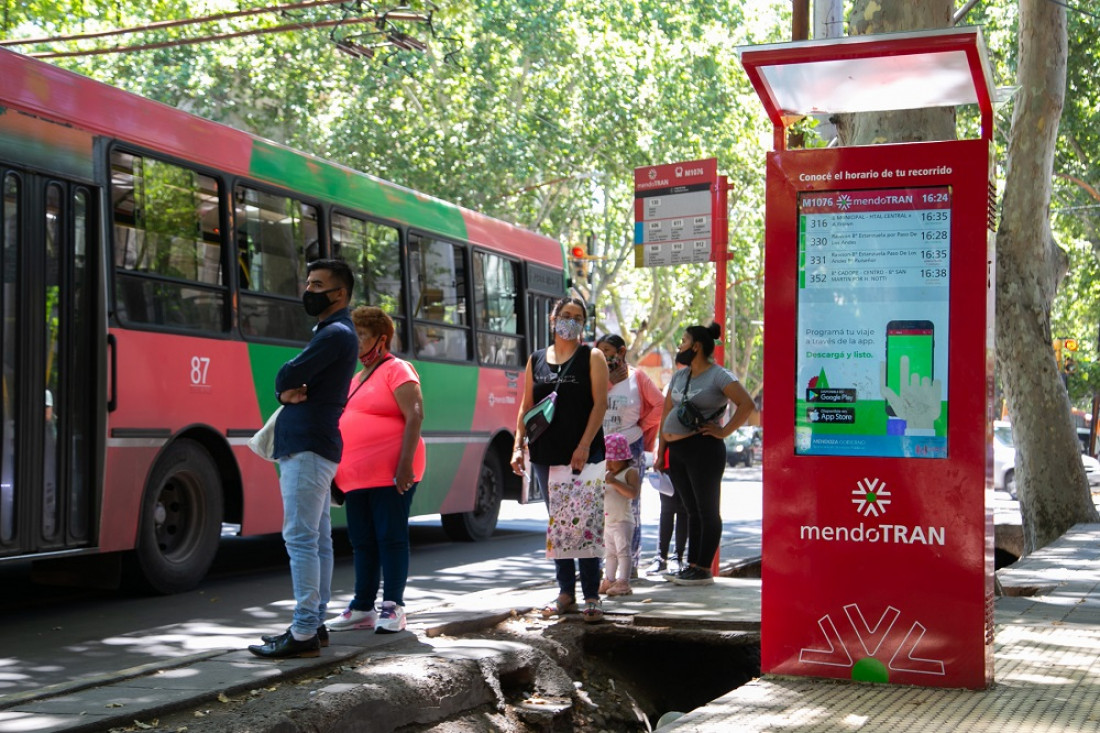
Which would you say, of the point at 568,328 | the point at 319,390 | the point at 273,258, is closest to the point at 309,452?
the point at 319,390

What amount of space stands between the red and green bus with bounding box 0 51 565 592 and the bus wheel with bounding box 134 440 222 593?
14mm

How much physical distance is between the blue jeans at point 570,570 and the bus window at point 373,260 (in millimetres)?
4413

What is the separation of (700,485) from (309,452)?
142 inches

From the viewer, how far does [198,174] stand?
32.5 ft

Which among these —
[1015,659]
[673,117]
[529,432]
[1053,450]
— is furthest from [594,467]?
[673,117]

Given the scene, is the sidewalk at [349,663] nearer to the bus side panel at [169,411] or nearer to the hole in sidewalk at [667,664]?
the hole in sidewalk at [667,664]

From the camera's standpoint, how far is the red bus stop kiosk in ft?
18.6

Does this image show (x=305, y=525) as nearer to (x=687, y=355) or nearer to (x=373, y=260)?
(x=687, y=355)

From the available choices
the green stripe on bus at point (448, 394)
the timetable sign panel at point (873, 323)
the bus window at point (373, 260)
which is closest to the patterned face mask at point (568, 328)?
the timetable sign panel at point (873, 323)

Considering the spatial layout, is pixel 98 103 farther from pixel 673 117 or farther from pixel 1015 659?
pixel 673 117

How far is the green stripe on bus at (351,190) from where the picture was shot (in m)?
10.9

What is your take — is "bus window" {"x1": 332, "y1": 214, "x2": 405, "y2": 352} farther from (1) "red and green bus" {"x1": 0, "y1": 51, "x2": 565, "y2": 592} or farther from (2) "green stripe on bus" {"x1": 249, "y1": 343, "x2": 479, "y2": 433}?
(2) "green stripe on bus" {"x1": 249, "y1": 343, "x2": 479, "y2": 433}

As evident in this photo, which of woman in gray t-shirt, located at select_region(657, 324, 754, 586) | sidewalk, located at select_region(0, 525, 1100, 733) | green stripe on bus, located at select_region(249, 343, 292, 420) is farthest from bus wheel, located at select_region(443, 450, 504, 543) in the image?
sidewalk, located at select_region(0, 525, 1100, 733)

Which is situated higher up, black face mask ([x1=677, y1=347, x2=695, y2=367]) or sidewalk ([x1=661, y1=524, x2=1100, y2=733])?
black face mask ([x1=677, y1=347, x2=695, y2=367])
